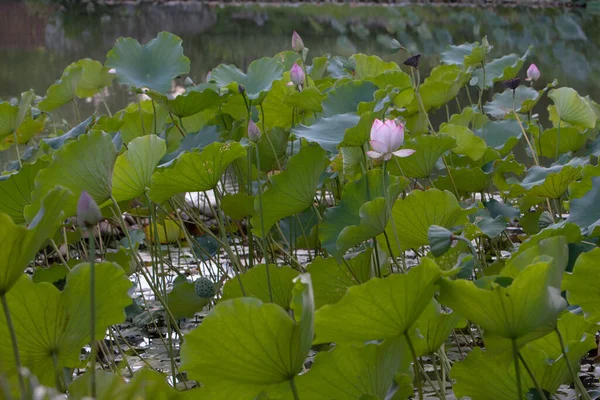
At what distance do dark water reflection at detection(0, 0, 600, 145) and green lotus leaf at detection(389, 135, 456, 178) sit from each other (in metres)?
2.84

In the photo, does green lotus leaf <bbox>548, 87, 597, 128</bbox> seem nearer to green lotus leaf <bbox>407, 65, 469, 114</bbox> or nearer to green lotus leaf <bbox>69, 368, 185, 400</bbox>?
green lotus leaf <bbox>407, 65, 469, 114</bbox>

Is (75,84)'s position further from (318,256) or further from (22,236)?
(22,236)

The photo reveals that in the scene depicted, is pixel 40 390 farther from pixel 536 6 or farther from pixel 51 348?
pixel 536 6

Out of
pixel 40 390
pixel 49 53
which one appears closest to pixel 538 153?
pixel 40 390

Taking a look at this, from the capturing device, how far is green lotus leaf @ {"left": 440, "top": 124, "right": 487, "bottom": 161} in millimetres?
1537

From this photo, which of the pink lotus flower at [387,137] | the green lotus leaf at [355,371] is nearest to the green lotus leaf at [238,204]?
the pink lotus flower at [387,137]

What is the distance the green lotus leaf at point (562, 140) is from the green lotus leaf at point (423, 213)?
63 cm

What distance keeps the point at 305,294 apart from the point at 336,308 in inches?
3.2

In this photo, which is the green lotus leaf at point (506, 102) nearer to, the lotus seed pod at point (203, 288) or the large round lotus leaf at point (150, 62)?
the large round lotus leaf at point (150, 62)

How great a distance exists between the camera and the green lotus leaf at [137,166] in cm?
109

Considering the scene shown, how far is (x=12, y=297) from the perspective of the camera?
85 cm

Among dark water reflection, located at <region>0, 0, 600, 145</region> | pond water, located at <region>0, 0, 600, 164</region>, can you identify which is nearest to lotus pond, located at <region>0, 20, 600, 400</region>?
pond water, located at <region>0, 0, 600, 164</region>

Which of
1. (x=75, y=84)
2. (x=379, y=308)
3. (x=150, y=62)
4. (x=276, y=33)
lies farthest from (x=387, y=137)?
(x=276, y=33)

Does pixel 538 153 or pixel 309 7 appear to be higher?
pixel 538 153
